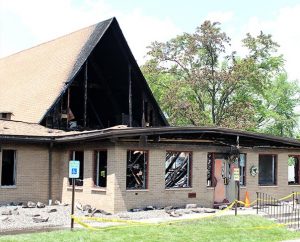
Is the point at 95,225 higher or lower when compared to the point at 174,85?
lower

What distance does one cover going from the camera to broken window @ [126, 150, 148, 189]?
71.8ft

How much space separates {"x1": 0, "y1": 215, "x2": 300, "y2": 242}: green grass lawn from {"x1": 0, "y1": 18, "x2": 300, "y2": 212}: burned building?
4.07 metres

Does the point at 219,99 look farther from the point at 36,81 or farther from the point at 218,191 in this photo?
the point at 218,191

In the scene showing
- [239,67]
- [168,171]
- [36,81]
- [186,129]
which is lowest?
[168,171]

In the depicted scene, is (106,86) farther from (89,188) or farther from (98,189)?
(98,189)

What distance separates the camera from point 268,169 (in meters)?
26.3

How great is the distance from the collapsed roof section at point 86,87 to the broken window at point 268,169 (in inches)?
311

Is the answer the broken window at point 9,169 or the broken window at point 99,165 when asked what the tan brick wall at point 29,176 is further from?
the broken window at point 99,165

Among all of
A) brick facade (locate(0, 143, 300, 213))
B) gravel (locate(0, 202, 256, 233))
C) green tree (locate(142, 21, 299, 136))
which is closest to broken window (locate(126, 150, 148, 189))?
brick facade (locate(0, 143, 300, 213))

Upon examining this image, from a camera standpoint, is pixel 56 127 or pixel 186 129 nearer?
pixel 186 129

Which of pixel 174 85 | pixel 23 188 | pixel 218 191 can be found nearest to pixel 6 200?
pixel 23 188

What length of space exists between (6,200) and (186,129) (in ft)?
28.5

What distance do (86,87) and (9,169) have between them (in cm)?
698

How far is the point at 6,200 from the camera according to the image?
2311 centimetres
